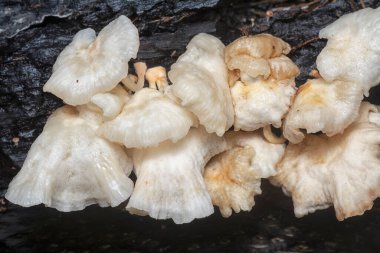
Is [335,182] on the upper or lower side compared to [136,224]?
upper

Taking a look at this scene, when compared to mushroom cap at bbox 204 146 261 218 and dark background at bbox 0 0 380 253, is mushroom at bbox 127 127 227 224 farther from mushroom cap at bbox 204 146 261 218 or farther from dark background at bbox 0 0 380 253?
dark background at bbox 0 0 380 253

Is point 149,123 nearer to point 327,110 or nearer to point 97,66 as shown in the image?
point 97,66

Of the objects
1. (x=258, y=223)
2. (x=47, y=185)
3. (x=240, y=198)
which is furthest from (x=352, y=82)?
(x=47, y=185)

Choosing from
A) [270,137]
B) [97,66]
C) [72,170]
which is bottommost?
[270,137]

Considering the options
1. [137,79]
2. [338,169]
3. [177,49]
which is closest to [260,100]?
[338,169]

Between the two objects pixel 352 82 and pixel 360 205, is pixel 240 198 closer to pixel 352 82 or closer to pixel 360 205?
pixel 360 205

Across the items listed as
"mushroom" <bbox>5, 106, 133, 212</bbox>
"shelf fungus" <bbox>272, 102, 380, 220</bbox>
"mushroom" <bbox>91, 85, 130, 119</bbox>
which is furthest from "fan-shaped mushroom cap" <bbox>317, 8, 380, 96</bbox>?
"mushroom" <bbox>5, 106, 133, 212</bbox>
